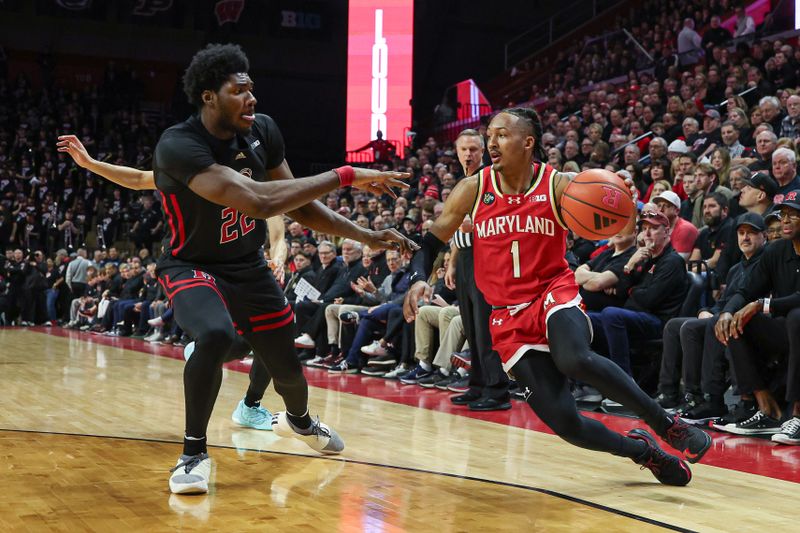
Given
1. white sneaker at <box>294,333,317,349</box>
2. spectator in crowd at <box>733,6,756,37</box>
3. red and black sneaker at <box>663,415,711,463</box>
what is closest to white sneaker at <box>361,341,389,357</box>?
white sneaker at <box>294,333,317,349</box>

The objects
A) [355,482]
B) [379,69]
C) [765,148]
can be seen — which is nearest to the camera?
[355,482]

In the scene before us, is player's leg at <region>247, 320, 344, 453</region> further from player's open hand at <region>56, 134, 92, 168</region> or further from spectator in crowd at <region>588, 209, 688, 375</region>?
spectator in crowd at <region>588, 209, 688, 375</region>

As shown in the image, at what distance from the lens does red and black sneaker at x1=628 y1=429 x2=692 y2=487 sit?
3594 millimetres

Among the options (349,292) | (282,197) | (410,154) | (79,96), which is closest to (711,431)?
(282,197)

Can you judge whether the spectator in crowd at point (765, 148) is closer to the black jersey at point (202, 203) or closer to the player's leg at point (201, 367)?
the black jersey at point (202, 203)

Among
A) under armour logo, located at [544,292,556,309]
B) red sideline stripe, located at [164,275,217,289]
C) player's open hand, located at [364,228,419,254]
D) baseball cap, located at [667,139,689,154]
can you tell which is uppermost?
baseball cap, located at [667,139,689,154]

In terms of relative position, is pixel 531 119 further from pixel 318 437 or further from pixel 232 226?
pixel 318 437

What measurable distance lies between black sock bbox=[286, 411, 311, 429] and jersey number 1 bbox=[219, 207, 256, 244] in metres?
0.92

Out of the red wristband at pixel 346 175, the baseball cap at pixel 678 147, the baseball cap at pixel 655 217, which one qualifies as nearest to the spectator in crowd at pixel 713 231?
the baseball cap at pixel 655 217

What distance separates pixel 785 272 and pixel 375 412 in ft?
9.14

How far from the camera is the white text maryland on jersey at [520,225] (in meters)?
3.81

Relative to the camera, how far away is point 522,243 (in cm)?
382

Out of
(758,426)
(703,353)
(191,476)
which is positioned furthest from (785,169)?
(191,476)

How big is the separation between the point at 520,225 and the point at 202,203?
1.38 meters
